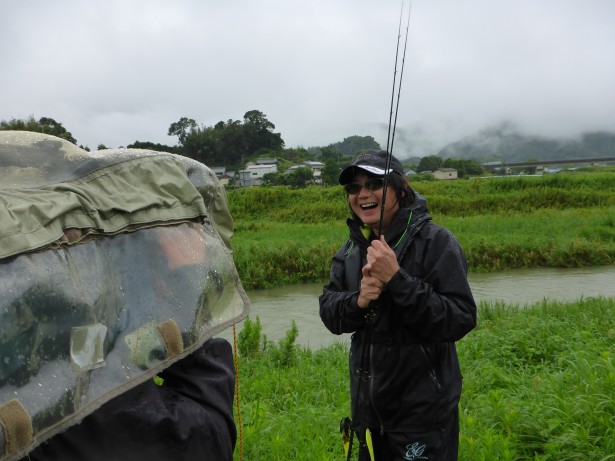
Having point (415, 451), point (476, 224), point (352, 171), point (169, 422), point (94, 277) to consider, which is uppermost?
point (352, 171)

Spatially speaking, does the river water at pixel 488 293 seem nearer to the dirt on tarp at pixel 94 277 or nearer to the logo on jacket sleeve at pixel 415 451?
the logo on jacket sleeve at pixel 415 451

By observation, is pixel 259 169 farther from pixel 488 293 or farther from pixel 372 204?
pixel 372 204

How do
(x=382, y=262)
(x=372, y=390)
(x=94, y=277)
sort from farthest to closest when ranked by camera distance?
(x=372, y=390) → (x=382, y=262) → (x=94, y=277)

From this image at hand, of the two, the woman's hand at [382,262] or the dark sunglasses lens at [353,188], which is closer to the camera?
the woman's hand at [382,262]

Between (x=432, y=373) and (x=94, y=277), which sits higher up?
(x=94, y=277)

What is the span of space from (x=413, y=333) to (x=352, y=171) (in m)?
0.70

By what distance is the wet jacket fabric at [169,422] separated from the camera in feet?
3.34

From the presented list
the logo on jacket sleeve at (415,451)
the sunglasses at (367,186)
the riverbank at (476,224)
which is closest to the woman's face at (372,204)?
the sunglasses at (367,186)

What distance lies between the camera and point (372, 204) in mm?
2279

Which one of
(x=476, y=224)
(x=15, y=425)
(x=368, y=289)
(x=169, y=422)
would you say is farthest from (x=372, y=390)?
(x=476, y=224)

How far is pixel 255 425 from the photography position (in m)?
3.22

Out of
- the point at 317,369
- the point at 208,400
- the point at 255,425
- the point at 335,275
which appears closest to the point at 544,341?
the point at 317,369

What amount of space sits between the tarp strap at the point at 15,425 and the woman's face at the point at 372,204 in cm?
155

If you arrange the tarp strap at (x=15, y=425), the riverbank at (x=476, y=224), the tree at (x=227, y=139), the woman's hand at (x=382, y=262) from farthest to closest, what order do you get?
the tree at (x=227, y=139), the riverbank at (x=476, y=224), the woman's hand at (x=382, y=262), the tarp strap at (x=15, y=425)
